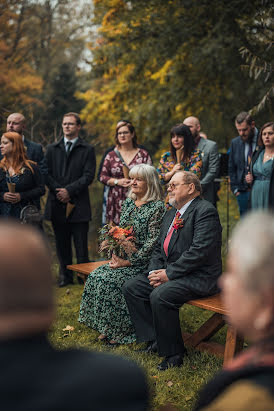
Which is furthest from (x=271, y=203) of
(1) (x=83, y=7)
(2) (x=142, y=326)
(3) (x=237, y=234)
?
(1) (x=83, y=7)

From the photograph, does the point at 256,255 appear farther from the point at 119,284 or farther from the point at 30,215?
the point at 30,215

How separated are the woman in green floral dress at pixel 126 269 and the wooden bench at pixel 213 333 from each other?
385mm

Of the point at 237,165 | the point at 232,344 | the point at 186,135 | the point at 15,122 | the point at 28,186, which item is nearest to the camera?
the point at 232,344

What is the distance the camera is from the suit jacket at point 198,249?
15.3 ft

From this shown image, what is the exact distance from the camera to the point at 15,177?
21.7 feet

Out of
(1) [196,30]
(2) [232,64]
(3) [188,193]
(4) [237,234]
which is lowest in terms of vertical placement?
(3) [188,193]

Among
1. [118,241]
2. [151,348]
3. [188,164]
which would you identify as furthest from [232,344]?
[188,164]

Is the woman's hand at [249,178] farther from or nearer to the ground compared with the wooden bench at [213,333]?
farther from the ground

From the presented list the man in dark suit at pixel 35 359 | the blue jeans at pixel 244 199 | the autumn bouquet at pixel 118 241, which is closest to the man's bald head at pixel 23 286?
the man in dark suit at pixel 35 359

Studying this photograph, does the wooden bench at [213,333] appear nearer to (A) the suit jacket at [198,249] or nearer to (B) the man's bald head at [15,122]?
(A) the suit jacket at [198,249]

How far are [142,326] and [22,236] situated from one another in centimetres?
384

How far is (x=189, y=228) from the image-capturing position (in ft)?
15.8

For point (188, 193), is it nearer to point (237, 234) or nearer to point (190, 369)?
point (190, 369)

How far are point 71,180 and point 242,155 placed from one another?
249 cm
